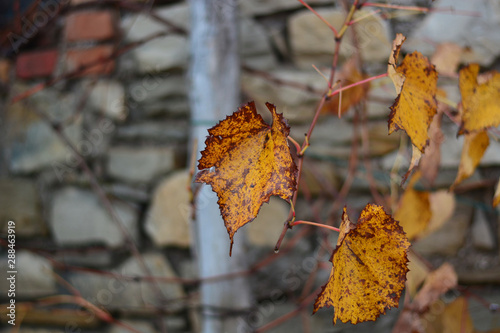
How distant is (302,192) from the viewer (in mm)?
1045

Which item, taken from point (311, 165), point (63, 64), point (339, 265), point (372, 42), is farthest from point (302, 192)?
point (63, 64)

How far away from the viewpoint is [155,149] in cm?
113

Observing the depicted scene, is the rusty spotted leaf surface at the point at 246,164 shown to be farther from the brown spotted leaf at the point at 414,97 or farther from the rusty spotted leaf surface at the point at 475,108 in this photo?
the rusty spotted leaf surface at the point at 475,108

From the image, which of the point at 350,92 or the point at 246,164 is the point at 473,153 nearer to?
the point at 246,164

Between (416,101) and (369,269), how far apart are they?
0.15 metres

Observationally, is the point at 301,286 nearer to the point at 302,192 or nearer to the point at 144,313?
the point at 302,192

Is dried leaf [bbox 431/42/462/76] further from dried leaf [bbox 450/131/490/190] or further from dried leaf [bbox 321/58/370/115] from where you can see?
dried leaf [bbox 450/131/490/190]

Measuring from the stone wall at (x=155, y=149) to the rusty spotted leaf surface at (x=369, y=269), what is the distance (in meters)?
0.66

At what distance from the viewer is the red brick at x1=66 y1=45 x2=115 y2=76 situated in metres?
1.16

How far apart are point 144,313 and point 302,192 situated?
1.94 ft

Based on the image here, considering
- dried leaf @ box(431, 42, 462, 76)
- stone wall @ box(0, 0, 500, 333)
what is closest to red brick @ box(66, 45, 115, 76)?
stone wall @ box(0, 0, 500, 333)

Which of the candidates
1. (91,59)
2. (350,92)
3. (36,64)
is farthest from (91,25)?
(350,92)

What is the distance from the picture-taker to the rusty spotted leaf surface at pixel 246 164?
290 millimetres

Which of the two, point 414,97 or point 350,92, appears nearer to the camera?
point 414,97
